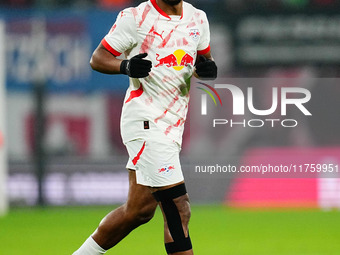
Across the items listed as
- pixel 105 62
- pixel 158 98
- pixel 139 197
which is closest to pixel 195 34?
pixel 158 98

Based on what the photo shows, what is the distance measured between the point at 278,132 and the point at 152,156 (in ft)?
20.2

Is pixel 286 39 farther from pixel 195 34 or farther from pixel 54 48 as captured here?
pixel 195 34

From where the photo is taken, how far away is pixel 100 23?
1162 cm

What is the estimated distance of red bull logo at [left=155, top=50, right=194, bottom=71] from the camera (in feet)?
17.6

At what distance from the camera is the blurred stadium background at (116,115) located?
1123cm

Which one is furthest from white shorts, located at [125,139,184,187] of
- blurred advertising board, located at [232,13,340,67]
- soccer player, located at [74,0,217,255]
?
blurred advertising board, located at [232,13,340,67]

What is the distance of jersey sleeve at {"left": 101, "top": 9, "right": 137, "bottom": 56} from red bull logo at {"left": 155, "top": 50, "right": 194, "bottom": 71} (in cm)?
21

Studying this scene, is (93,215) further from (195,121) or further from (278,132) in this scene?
(278,132)

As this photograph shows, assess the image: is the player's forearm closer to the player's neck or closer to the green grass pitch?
the player's neck

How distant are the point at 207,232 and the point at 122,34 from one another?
4319 millimetres

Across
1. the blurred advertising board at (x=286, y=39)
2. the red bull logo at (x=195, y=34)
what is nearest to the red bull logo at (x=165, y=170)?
the red bull logo at (x=195, y=34)

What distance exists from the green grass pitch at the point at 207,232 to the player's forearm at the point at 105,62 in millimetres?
2719

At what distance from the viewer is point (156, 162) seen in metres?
5.33

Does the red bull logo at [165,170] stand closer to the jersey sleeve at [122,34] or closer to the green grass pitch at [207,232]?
the jersey sleeve at [122,34]
